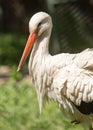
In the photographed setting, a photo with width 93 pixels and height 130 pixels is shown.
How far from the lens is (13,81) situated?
1032 cm

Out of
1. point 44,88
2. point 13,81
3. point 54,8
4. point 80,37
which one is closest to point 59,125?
point 44,88

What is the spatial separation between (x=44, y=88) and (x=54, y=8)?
663cm

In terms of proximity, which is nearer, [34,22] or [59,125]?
[34,22]

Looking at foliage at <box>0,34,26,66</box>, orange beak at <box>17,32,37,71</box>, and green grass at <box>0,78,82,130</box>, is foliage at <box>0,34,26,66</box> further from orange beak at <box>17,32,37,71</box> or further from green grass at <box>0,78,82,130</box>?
orange beak at <box>17,32,37,71</box>

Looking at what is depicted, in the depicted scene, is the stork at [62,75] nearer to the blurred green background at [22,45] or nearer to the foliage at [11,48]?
the blurred green background at [22,45]

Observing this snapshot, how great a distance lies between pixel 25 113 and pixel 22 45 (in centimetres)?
793

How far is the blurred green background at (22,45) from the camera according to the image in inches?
316

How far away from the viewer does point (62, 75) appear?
6207 millimetres

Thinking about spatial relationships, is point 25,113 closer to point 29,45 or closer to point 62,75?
point 29,45

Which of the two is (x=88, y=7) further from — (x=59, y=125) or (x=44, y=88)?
(x=44, y=88)

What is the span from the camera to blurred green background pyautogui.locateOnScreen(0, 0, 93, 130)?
8.02m

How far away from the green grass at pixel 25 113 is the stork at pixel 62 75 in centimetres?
108

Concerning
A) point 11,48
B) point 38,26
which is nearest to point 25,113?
point 38,26

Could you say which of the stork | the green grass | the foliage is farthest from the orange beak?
the foliage
